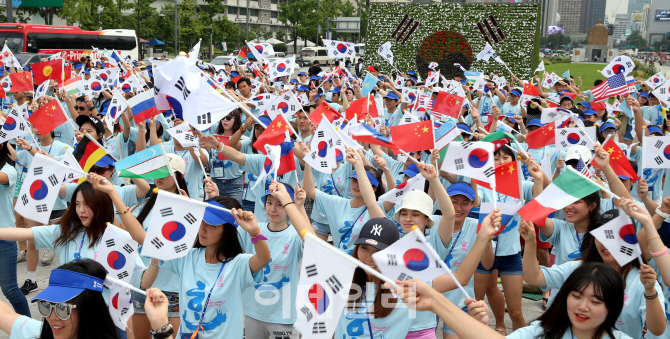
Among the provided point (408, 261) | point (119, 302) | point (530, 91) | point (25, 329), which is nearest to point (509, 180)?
point (408, 261)

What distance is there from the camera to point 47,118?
725 cm

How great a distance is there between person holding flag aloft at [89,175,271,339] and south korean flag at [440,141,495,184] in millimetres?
1805

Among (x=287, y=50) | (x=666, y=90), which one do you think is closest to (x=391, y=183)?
(x=666, y=90)

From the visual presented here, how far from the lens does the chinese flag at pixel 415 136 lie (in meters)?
5.95

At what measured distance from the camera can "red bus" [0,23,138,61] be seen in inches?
1103

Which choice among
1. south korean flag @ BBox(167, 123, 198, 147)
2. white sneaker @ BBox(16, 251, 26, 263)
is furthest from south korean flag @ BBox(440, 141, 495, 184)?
white sneaker @ BBox(16, 251, 26, 263)

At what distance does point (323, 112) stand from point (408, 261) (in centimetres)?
504

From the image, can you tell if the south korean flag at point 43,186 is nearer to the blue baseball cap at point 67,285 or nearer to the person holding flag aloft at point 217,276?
the person holding flag aloft at point 217,276

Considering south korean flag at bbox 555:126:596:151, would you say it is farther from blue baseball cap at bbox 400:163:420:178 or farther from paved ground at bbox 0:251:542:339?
blue baseball cap at bbox 400:163:420:178

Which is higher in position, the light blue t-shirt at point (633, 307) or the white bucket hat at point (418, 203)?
the white bucket hat at point (418, 203)

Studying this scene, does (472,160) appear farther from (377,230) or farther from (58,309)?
(58,309)

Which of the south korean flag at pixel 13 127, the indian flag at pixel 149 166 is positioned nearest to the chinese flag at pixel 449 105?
the indian flag at pixel 149 166

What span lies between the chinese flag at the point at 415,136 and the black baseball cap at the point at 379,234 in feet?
7.53

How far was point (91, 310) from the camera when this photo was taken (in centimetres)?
314
